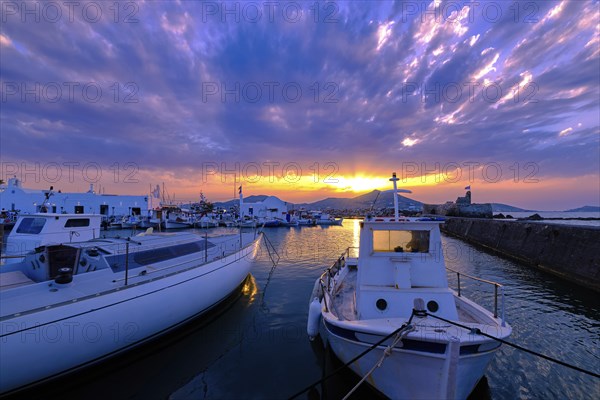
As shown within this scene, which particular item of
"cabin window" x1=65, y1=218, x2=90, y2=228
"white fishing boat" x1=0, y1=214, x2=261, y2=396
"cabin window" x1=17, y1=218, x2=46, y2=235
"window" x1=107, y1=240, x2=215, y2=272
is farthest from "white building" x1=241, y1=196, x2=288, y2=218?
"white fishing boat" x1=0, y1=214, x2=261, y2=396

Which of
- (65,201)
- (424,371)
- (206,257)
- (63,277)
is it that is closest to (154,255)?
(206,257)

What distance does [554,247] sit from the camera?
58.2 feet

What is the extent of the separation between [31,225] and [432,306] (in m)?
17.0

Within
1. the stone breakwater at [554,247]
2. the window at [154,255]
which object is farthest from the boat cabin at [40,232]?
the stone breakwater at [554,247]

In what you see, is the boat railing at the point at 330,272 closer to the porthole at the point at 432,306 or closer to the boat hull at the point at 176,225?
the porthole at the point at 432,306

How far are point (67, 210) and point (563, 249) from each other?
7595cm

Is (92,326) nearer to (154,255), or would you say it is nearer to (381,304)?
(154,255)

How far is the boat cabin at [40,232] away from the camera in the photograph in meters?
12.0

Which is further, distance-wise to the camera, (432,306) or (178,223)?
(178,223)

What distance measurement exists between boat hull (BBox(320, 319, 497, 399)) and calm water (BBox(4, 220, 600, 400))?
3.34 ft

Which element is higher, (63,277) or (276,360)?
(63,277)

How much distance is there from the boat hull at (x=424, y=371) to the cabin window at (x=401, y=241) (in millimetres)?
2404

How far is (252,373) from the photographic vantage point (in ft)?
22.1

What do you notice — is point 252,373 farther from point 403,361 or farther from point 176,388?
point 403,361
